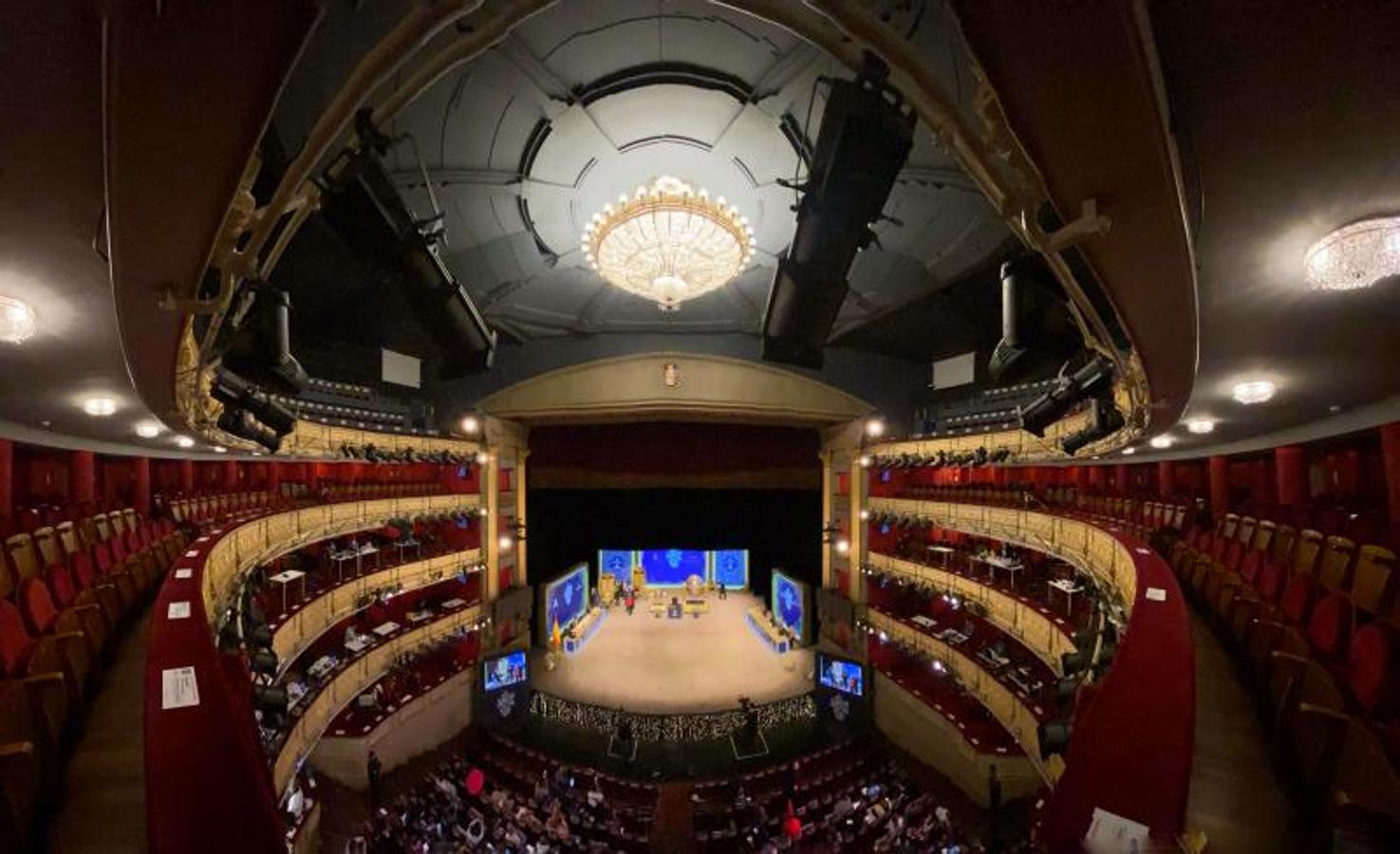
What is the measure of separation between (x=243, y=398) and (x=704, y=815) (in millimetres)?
9492

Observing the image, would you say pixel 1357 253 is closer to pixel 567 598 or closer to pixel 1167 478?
pixel 1167 478

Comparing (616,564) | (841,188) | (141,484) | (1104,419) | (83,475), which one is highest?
(841,188)

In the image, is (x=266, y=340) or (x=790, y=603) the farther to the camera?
(x=790, y=603)

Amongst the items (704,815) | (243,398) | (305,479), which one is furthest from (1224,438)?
(305,479)

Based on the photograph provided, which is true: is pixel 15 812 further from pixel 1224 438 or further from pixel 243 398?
pixel 1224 438

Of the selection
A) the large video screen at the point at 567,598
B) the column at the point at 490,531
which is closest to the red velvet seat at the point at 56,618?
the column at the point at 490,531

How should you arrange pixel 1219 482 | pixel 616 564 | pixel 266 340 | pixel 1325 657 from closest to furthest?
1. pixel 1325 657
2. pixel 266 340
3. pixel 1219 482
4. pixel 616 564

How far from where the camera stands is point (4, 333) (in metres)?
3.02

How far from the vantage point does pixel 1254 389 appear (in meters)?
4.86

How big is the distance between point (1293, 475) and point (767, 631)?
1129cm

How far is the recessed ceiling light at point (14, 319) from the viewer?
9.48ft

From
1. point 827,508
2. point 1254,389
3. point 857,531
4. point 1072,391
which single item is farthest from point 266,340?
point 827,508

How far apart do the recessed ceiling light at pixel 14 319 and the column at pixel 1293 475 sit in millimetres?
15633

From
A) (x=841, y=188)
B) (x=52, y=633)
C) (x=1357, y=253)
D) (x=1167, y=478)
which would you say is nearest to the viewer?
(x=1357, y=253)
